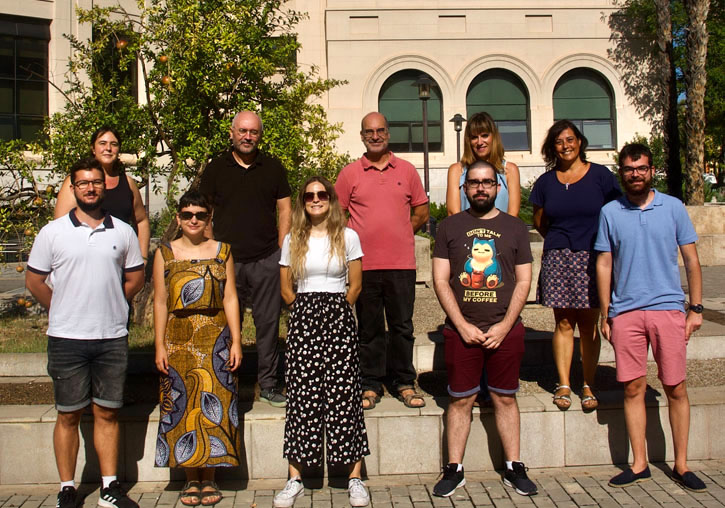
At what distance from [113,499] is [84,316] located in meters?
1.12

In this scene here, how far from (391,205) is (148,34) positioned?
18.9 ft

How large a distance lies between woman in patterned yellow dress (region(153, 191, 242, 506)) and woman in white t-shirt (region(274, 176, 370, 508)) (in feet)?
1.27

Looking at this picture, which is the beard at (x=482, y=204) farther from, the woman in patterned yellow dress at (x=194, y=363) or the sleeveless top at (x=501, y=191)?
the woman in patterned yellow dress at (x=194, y=363)

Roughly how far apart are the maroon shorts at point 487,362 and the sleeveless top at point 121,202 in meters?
2.41

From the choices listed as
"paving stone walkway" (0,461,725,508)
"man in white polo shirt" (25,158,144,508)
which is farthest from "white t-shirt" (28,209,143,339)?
"paving stone walkway" (0,461,725,508)

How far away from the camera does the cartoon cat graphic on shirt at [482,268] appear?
171 inches

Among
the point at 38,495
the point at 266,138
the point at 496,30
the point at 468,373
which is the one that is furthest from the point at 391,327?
the point at 496,30

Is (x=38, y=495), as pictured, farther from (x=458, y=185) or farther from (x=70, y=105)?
(x=70, y=105)

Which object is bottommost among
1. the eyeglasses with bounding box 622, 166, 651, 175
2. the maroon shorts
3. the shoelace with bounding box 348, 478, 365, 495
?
the shoelace with bounding box 348, 478, 365, 495

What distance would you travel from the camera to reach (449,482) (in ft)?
14.4

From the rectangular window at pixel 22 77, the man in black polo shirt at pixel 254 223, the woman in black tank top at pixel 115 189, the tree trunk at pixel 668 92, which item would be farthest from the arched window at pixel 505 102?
the woman in black tank top at pixel 115 189

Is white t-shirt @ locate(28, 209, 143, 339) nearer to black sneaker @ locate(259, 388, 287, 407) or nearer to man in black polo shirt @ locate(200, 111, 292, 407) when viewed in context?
man in black polo shirt @ locate(200, 111, 292, 407)

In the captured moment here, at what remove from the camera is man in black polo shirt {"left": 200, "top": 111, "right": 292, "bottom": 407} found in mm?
5004

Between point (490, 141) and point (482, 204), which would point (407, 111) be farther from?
point (482, 204)
